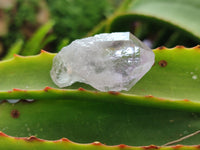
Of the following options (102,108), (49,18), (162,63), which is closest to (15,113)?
(102,108)

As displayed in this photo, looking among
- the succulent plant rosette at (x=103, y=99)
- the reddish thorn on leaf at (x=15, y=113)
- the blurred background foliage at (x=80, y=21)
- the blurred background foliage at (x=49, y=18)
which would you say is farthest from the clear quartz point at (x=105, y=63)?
the blurred background foliage at (x=49, y=18)

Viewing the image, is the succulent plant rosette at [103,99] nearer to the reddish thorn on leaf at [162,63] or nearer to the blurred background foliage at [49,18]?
the reddish thorn on leaf at [162,63]

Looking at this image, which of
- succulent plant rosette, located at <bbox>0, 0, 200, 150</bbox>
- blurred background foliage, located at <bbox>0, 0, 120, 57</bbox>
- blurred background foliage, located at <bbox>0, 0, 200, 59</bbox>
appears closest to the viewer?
succulent plant rosette, located at <bbox>0, 0, 200, 150</bbox>

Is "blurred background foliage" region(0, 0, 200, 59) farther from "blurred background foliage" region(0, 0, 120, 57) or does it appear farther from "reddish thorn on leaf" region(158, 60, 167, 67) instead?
"reddish thorn on leaf" region(158, 60, 167, 67)

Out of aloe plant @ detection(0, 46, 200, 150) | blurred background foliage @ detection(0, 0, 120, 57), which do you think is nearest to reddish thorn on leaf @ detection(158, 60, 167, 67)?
aloe plant @ detection(0, 46, 200, 150)

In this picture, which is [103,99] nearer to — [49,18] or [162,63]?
[162,63]

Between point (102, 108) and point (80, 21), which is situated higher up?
point (102, 108)
